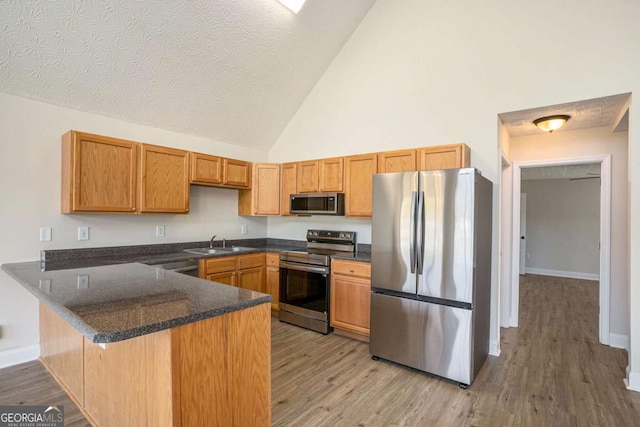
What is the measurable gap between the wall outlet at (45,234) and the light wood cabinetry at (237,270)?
140cm

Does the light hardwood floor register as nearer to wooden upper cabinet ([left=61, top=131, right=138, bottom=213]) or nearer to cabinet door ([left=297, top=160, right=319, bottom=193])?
wooden upper cabinet ([left=61, top=131, right=138, bottom=213])

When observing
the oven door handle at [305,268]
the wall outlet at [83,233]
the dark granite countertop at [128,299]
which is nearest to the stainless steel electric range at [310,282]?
the oven door handle at [305,268]

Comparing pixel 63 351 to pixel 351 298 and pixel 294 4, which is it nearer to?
pixel 351 298

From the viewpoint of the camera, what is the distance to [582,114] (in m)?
3.24

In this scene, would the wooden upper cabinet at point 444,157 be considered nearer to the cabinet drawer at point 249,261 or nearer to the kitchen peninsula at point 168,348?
the cabinet drawer at point 249,261

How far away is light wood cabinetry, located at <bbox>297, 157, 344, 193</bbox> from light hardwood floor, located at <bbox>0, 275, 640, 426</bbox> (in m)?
1.83

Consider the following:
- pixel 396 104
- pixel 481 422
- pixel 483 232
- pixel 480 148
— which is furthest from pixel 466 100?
pixel 481 422

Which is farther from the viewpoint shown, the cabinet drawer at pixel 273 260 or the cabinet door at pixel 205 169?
the cabinet drawer at pixel 273 260

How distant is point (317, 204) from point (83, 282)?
2.65 meters

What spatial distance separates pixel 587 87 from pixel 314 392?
3.58 m

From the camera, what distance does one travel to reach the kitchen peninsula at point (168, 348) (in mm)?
1239

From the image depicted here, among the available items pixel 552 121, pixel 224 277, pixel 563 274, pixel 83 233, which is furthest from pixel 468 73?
pixel 563 274

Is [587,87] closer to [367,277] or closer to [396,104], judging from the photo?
[396,104]

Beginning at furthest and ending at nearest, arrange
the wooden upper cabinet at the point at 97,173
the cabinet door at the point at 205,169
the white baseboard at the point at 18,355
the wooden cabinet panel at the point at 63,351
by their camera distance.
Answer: the cabinet door at the point at 205,169 → the wooden upper cabinet at the point at 97,173 → the white baseboard at the point at 18,355 → the wooden cabinet panel at the point at 63,351
